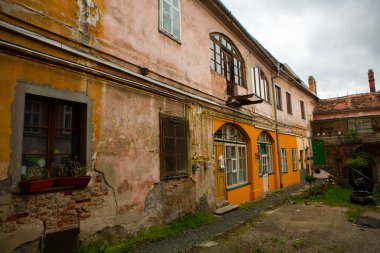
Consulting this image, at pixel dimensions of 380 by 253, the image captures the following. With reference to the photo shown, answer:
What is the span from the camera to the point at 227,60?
1057 cm

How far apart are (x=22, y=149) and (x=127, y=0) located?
3.96m

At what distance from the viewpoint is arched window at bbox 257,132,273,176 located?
41.0 feet

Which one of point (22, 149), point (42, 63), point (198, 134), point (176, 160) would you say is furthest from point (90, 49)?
point (198, 134)

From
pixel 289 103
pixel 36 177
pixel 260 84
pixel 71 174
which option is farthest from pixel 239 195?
pixel 289 103

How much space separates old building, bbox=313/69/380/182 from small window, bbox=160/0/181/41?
1680 centimetres

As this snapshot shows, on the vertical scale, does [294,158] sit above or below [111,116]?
below

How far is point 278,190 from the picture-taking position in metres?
13.3

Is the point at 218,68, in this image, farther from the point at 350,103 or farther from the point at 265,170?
the point at 350,103

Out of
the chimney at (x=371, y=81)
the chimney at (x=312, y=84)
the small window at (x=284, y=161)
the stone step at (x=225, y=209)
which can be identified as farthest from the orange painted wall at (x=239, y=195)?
the chimney at (x=371, y=81)

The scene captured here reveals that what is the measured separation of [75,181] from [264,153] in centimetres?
1046

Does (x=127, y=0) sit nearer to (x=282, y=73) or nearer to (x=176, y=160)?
(x=176, y=160)

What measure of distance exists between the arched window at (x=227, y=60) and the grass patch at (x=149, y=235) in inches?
202

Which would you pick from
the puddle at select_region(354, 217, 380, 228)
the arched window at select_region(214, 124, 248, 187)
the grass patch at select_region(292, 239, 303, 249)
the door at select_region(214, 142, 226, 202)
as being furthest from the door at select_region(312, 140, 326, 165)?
the grass patch at select_region(292, 239, 303, 249)

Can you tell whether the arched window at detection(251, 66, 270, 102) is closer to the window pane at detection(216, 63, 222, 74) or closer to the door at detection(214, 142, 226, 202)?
the window pane at detection(216, 63, 222, 74)
